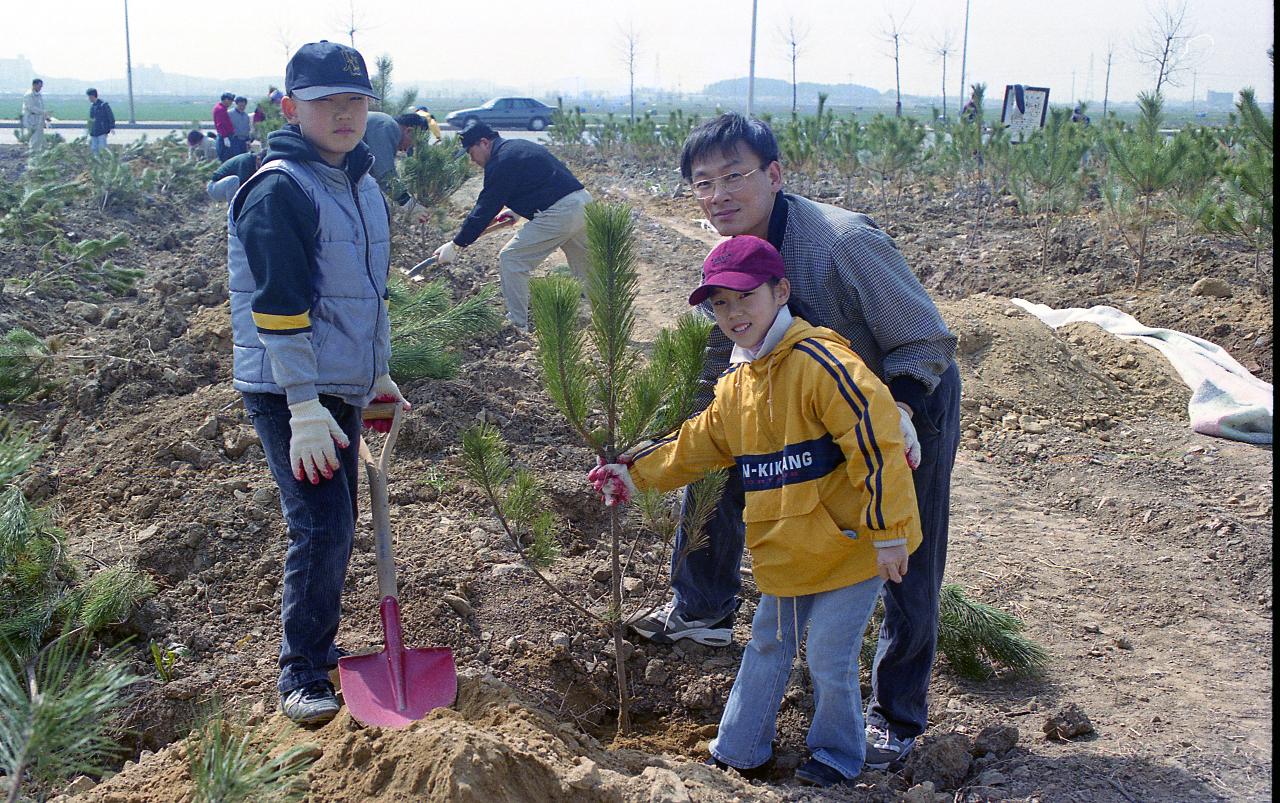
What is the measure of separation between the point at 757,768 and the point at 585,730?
513mm

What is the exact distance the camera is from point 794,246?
2.57 metres

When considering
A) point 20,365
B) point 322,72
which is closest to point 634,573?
point 322,72

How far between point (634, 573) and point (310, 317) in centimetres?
156

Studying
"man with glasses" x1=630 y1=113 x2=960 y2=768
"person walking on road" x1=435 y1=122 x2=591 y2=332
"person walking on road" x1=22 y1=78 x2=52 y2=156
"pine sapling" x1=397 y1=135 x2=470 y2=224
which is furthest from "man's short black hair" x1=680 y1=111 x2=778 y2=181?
"person walking on road" x1=22 y1=78 x2=52 y2=156

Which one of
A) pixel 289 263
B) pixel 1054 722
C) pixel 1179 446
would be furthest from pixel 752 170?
pixel 1179 446

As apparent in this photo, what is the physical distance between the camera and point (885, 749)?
2.71 metres

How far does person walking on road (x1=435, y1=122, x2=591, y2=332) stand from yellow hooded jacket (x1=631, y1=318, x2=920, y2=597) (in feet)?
15.2

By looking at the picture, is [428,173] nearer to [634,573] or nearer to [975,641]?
[634,573]

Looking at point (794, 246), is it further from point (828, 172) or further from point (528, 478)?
point (828, 172)

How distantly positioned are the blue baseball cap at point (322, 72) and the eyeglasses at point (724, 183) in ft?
2.63

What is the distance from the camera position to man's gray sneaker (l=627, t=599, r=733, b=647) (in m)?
3.25

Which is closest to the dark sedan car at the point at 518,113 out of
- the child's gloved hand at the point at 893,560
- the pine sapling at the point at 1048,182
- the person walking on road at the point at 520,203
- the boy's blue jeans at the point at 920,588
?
the pine sapling at the point at 1048,182

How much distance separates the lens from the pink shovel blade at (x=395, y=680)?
8.27 ft

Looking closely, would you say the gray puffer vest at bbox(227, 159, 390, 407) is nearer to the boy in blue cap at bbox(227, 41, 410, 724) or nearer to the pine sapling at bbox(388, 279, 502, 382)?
the boy in blue cap at bbox(227, 41, 410, 724)
